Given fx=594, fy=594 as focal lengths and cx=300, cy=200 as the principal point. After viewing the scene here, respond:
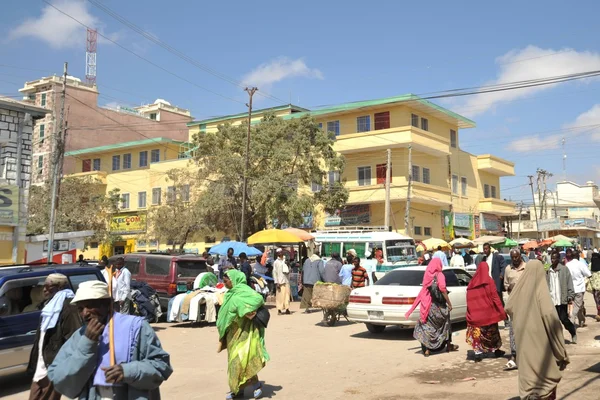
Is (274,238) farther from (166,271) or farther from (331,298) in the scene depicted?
(331,298)

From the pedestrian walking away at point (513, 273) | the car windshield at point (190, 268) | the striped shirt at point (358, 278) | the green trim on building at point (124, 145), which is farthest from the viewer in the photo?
the green trim on building at point (124, 145)

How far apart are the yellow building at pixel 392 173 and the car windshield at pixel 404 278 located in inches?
911

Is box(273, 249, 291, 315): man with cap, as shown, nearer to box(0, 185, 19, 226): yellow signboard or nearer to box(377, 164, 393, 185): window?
box(0, 185, 19, 226): yellow signboard

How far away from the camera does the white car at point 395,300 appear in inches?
477

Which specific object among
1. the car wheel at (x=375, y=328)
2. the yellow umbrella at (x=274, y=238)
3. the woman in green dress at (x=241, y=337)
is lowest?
the car wheel at (x=375, y=328)

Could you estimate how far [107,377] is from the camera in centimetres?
337

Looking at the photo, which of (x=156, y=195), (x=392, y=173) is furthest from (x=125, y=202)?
(x=392, y=173)

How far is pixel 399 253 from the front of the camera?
24.5 m

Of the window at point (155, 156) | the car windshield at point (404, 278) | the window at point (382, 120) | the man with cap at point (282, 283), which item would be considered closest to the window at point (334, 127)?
the window at point (382, 120)

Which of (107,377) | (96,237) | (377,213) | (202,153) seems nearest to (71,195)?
(96,237)

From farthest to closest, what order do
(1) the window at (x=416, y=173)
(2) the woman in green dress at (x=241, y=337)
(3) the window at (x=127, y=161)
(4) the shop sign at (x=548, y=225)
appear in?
(4) the shop sign at (x=548, y=225) < (3) the window at (x=127, y=161) < (1) the window at (x=416, y=173) < (2) the woman in green dress at (x=241, y=337)

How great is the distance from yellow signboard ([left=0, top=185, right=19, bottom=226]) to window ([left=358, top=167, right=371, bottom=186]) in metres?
24.5

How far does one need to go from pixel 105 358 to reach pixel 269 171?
31.5 metres

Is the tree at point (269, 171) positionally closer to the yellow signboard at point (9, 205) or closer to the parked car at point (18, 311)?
the yellow signboard at point (9, 205)
